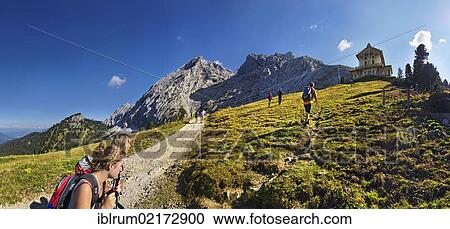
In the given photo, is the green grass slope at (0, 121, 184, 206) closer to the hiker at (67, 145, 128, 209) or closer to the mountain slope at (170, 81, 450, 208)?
the mountain slope at (170, 81, 450, 208)

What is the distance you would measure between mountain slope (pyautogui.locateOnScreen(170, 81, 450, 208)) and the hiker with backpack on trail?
3.42 m

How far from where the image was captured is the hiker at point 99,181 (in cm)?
263

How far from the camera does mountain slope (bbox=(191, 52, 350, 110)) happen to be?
50091 mm

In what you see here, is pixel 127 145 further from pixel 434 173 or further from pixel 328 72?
pixel 328 72

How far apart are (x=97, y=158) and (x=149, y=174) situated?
6318 mm

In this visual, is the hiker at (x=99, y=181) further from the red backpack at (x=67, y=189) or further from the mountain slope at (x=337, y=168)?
the mountain slope at (x=337, y=168)

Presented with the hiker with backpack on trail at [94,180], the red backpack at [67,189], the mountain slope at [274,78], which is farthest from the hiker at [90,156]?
the mountain slope at [274,78]

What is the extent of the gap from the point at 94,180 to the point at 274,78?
69.6 m

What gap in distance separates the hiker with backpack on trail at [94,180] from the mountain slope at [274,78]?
132 feet

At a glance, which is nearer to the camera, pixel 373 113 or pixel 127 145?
pixel 127 145

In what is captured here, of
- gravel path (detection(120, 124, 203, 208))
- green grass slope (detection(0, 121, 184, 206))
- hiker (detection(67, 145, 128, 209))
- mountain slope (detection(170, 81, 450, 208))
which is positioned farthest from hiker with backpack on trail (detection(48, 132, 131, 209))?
green grass slope (detection(0, 121, 184, 206))

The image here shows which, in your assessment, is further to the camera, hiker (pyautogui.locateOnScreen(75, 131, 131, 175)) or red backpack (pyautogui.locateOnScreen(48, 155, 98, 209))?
hiker (pyautogui.locateOnScreen(75, 131, 131, 175))
